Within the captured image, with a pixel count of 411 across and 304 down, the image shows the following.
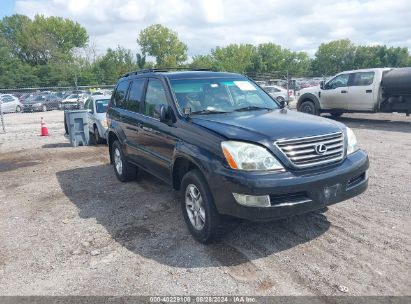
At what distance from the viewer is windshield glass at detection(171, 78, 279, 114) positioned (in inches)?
175

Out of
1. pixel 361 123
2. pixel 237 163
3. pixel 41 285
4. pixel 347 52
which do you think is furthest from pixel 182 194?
pixel 347 52

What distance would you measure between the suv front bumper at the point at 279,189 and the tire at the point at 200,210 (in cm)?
14

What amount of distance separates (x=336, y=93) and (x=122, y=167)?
1001cm

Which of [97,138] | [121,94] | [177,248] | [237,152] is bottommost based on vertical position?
[97,138]

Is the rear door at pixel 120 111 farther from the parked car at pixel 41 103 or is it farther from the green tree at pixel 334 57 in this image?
the green tree at pixel 334 57

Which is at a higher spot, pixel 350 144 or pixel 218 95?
pixel 218 95

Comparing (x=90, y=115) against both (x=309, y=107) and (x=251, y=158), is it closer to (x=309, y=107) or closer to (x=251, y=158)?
(x=309, y=107)

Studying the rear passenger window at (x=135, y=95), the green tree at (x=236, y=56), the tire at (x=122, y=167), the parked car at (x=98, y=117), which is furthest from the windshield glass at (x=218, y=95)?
the green tree at (x=236, y=56)

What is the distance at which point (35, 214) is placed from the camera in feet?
17.0

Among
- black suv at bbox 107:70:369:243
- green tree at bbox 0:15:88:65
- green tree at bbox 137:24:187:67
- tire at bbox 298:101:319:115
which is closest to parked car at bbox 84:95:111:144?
black suv at bbox 107:70:369:243

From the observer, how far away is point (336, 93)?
13.6 m

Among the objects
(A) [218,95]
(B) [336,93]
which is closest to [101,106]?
(A) [218,95]

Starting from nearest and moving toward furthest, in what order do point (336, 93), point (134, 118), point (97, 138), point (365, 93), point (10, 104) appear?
1. point (134, 118)
2. point (97, 138)
3. point (365, 93)
4. point (336, 93)
5. point (10, 104)

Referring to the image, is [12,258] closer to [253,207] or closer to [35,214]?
[35,214]
